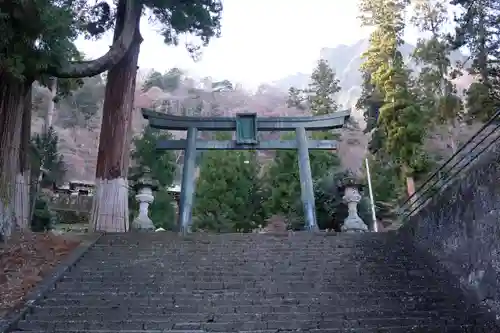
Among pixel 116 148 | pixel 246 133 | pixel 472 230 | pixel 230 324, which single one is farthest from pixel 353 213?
pixel 230 324

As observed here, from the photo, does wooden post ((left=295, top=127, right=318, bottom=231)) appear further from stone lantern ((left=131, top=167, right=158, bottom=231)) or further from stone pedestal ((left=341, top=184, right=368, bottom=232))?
stone lantern ((left=131, top=167, right=158, bottom=231))

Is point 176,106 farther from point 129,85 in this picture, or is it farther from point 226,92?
point 129,85

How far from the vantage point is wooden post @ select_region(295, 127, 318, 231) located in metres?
11.6

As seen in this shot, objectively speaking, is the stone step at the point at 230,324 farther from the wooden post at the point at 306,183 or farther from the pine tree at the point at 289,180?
the pine tree at the point at 289,180

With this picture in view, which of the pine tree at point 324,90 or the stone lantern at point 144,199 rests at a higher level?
the pine tree at point 324,90

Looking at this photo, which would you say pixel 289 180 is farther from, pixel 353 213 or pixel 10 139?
pixel 10 139

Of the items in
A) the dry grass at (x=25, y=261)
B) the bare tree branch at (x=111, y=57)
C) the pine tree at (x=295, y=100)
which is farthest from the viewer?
the pine tree at (x=295, y=100)

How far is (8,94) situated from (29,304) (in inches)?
187

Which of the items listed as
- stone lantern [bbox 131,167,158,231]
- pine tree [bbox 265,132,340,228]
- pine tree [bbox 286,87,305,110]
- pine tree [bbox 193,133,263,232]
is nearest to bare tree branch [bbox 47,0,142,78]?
stone lantern [bbox 131,167,158,231]

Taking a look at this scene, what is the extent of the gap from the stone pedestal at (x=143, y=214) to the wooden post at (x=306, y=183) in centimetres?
364

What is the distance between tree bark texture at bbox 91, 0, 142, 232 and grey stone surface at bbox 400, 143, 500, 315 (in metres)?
6.69

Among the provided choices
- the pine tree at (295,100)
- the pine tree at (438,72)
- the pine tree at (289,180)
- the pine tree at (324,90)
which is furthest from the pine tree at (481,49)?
the pine tree at (295,100)

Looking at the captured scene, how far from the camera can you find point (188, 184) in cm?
1216

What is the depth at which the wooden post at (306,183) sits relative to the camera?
11.6 metres
